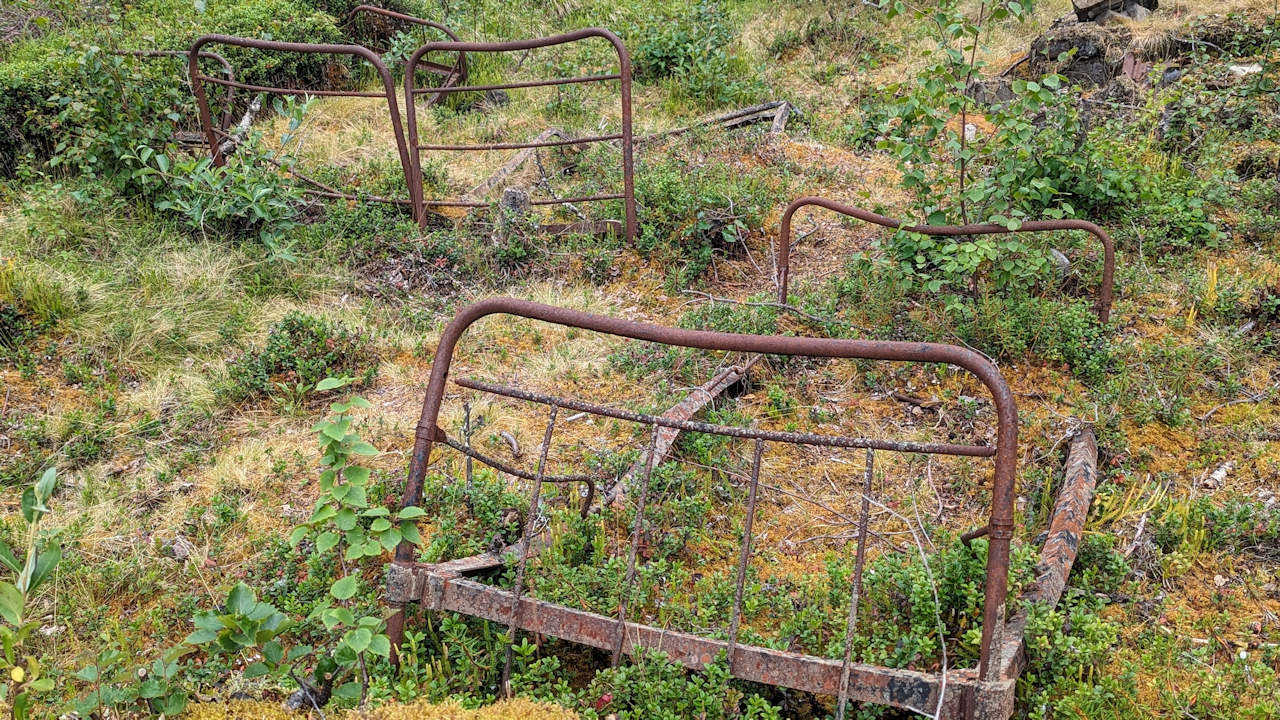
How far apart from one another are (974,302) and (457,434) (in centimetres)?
296

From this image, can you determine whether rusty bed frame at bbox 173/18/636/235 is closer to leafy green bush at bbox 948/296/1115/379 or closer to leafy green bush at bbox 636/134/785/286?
leafy green bush at bbox 636/134/785/286

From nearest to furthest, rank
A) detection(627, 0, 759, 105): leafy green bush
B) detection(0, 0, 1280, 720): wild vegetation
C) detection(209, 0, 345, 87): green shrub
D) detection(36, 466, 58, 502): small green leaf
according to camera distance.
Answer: detection(36, 466, 58, 502): small green leaf, detection(0, 0, 1280, 720): wild vegetation, detection(209, 0, 345, 87): green shrub, detection(627, 0, 759, 105): leafy green bush

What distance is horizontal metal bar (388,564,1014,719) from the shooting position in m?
2.25

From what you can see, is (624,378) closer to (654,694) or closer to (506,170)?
(654,694)

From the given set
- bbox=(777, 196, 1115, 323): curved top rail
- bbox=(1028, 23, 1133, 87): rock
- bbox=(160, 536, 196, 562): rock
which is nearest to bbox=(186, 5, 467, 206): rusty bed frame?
bbox=(777, 196, 1115, 323): curved top rail

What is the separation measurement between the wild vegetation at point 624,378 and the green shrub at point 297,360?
2 centimetres

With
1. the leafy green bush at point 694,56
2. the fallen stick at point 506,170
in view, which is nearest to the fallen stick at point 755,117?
the leafy green bush at point 694,56

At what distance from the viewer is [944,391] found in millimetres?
4410

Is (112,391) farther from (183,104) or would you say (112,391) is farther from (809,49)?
(809,49)

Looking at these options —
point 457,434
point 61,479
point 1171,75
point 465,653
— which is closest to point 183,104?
point 61,479

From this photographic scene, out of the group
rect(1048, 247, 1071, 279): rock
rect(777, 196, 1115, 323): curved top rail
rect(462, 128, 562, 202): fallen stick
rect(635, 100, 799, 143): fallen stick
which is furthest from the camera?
rect(635, 100, 799, 143): fallen stick

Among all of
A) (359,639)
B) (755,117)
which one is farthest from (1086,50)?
(359,639)

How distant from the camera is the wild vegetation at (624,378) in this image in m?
2.67

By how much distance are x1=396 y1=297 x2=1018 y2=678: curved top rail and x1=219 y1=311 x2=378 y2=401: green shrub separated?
2.12 meters
